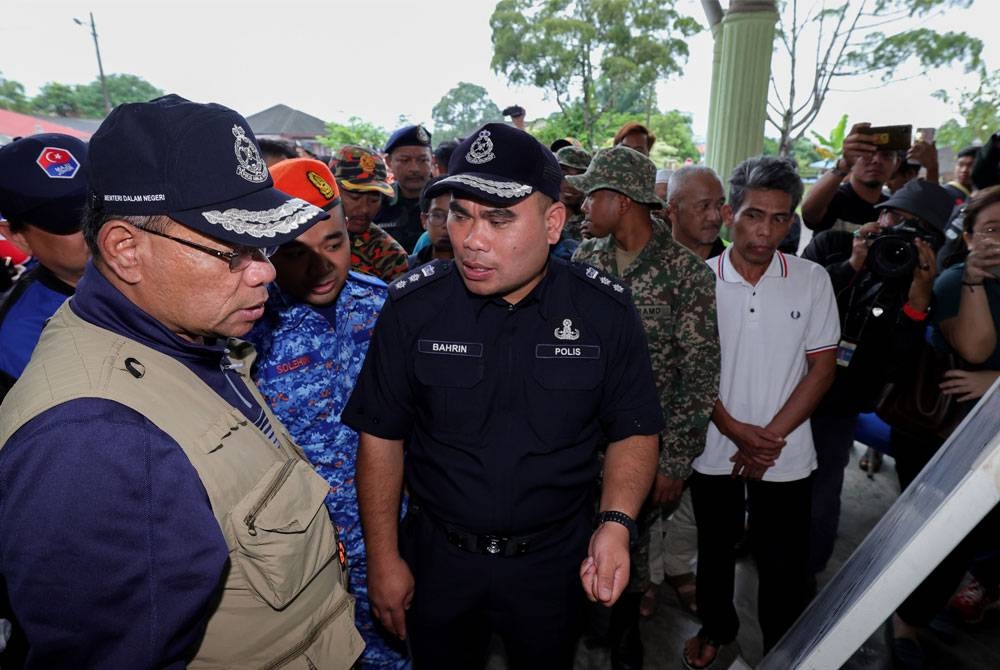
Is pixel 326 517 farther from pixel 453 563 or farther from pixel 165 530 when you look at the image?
pixel 165 530

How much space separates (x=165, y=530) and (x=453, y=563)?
1020 millimetres

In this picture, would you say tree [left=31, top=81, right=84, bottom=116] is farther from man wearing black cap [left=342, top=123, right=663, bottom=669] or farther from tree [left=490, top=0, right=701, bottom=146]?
man wearing black cap [left=342, top=123, right=663, bottom=669]

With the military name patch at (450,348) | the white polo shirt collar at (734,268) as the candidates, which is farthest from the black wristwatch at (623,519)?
the white polo shirt collar at (734,268)

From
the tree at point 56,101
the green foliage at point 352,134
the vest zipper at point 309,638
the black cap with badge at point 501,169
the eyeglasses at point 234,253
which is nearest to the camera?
the eyeglasses at point 234,253

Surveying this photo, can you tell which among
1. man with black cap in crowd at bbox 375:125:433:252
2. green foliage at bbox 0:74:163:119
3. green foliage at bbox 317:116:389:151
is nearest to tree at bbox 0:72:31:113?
green foliage at bbox 0:74:163:119

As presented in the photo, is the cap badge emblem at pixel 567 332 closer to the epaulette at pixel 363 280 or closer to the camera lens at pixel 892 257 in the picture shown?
the epaulette at pixel 363 280

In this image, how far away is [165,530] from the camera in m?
0.92

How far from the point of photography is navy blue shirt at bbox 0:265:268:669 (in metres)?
0.83

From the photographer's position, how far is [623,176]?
101 inches

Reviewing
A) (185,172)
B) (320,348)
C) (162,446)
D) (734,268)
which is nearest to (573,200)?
(734,268)

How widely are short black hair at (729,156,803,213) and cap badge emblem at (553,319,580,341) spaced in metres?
1.30

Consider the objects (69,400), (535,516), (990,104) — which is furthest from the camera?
(990,104)

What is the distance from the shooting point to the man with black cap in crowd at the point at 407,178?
4.55 metres

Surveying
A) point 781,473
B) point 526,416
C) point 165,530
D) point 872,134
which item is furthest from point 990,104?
point 165,530
